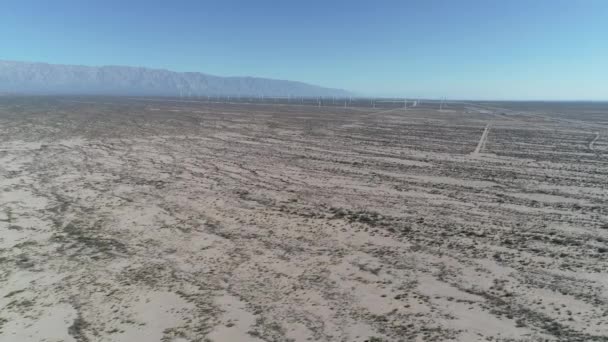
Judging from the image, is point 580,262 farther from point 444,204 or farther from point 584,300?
point 444,204

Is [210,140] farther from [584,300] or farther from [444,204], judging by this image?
[584,300]

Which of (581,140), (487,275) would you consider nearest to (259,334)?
(487,275)

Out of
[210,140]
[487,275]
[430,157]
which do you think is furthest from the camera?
[210,140]

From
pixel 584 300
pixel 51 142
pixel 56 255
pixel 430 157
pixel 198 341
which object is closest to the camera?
pixel 198 341

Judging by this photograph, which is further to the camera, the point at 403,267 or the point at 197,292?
the point at 403,267

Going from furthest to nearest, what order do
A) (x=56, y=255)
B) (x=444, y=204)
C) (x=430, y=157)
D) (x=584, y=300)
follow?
(x=430, y=157) < (x=444, y=204) < (x=56, y=255) < (x=584, y=300)

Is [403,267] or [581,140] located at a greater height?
[581,140]

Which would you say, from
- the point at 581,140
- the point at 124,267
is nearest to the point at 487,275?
the point at 124,267
